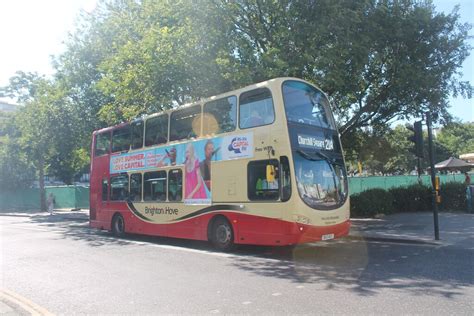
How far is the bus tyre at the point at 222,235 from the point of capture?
11.4m

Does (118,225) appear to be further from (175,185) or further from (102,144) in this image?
(175,185)

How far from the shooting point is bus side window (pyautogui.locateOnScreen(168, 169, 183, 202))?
43.5 feet

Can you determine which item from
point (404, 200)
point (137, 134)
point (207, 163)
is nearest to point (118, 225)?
point (137, 134)

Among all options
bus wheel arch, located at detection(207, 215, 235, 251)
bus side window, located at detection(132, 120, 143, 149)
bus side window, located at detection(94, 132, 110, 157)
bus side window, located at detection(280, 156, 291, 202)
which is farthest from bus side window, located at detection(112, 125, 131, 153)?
bus side window, located at detection(280, 156, 291, 202)

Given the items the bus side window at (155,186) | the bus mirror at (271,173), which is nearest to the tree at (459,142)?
the bus side window at (155,186)

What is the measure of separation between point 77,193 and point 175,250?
2687 centimetres

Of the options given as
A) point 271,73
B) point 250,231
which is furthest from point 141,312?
point 271,73

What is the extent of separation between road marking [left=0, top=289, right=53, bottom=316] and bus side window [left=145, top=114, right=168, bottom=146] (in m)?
7.43

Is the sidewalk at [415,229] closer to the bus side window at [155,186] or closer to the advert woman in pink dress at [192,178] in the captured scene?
the advert woman in pink dress at [192,178]

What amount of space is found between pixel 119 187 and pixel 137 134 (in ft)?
7.76

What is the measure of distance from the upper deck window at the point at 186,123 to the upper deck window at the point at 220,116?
385 mm

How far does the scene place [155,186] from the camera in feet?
47.3

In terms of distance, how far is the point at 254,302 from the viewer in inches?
248

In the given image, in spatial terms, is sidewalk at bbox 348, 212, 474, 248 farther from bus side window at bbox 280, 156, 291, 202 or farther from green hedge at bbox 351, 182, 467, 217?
bus side window at bbox 280, 156, 291, 202
